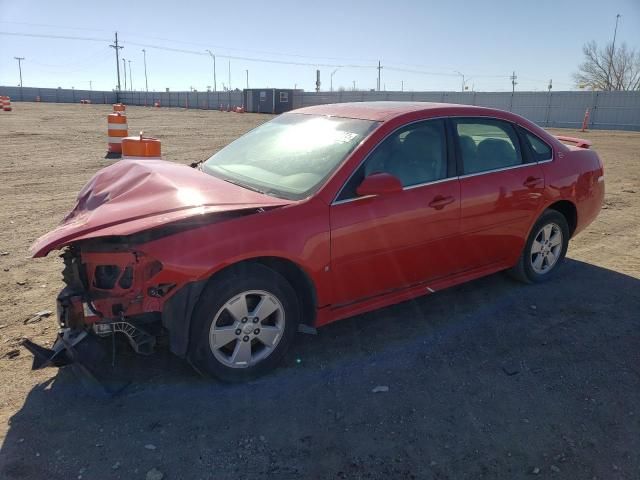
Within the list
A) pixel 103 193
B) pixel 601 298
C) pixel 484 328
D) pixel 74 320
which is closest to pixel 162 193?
pixel 103 193

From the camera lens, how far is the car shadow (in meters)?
2.65

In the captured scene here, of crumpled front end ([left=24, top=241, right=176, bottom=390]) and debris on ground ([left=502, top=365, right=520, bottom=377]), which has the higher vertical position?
crumpled front end ([left=24, top=241, right=176, bottom=390])

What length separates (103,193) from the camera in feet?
11.9

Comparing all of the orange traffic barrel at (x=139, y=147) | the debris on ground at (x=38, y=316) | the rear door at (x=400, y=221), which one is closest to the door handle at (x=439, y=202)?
the rear door at (x=400, y=221)

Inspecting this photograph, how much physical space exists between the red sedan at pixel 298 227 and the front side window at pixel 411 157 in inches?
0.5

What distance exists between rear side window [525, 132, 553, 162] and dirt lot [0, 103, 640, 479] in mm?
1283

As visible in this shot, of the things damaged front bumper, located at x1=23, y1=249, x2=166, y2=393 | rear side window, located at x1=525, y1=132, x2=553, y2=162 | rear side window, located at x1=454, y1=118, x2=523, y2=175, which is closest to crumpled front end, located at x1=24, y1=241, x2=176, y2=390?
damaged front bumper, located at x1=23, y1=249, x2=166, y2=393

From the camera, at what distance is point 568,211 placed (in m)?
5.21

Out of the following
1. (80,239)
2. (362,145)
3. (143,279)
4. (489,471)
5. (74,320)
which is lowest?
(489,471)

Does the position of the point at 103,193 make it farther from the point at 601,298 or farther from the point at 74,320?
the point at 601,298

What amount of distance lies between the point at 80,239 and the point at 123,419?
1.06 meters

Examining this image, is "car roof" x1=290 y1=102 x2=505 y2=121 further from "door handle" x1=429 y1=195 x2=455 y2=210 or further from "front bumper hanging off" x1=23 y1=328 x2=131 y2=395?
"front bumper hanging off" x1=23 y1=328 x2=131 y2=395

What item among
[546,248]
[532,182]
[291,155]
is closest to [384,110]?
[291,155]

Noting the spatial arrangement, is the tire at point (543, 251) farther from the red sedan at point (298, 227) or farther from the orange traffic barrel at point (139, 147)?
the orange traffic barrel at point (139, 147)
